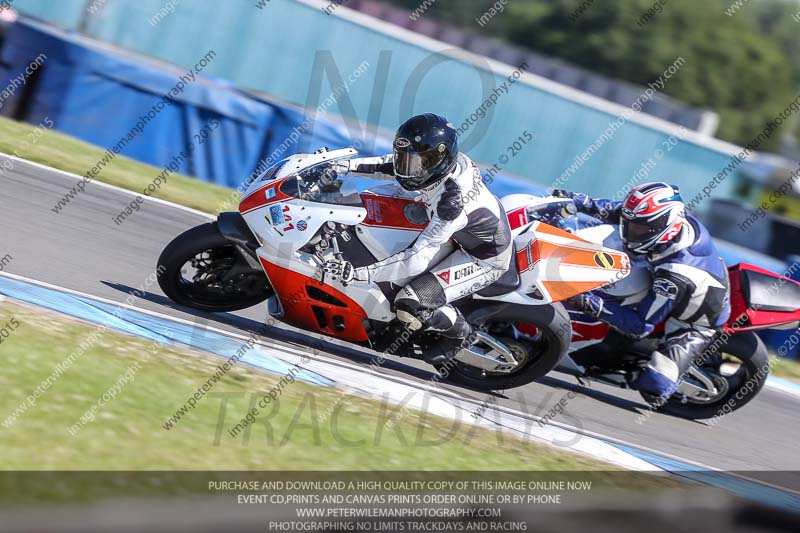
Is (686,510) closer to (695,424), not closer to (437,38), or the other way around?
(695,424)

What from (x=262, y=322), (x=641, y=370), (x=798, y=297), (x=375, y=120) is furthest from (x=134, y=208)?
(x=375, y=120)

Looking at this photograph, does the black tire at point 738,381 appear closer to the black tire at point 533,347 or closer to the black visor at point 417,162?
the black tire at point 533,347

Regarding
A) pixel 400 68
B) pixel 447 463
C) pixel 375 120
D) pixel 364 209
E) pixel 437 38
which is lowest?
pixel 447 463

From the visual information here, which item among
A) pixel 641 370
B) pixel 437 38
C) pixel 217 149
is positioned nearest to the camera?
pixel 641 370

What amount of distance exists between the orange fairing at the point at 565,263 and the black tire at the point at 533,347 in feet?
0.55

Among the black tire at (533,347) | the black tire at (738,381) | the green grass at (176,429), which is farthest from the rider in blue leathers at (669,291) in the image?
the green grass at (176,429)

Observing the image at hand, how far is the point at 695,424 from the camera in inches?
322

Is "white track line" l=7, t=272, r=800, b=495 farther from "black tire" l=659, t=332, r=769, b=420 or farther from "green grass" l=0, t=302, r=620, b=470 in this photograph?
"black tire" l=659, t=332, r=769, b=420

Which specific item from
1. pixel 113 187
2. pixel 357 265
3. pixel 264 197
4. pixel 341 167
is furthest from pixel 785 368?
pixel 113 187

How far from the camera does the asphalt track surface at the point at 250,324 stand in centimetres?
704

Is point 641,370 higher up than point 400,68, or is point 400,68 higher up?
point 400,68

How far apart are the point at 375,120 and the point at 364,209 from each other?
15200mm

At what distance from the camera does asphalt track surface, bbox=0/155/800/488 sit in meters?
7.04

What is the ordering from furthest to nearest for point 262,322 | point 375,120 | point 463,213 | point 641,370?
point 375,120 → point 641,370 → point 262,322 → point 463,213
